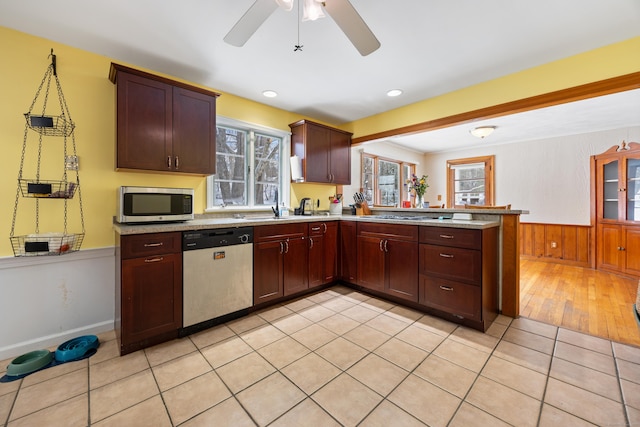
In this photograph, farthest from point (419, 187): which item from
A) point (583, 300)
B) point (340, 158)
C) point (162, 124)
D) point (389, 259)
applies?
point (162, 124)

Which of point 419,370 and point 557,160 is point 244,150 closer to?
point 419,370

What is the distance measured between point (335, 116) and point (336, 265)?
221cm

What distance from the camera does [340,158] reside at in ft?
13.4

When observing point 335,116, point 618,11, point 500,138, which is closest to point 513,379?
point 618,11

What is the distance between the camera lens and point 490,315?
2506 mm

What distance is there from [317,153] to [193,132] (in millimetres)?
1659

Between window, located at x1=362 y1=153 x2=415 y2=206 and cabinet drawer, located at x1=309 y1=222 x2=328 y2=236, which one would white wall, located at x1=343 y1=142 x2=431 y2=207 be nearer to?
window, located at x1=362 y1=153 x2=415 y2=206

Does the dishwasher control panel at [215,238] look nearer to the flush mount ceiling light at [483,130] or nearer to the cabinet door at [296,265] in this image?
the cabinet door at [296,265]

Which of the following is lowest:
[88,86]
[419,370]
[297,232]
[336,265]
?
[419,370]

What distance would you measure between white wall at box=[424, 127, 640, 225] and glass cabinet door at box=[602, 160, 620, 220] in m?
0.22

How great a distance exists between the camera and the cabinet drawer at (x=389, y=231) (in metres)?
2.78

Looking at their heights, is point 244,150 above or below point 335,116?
below

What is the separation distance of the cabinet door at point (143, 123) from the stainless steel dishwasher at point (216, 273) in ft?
2.56

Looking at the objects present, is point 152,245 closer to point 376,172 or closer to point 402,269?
point 402,269
